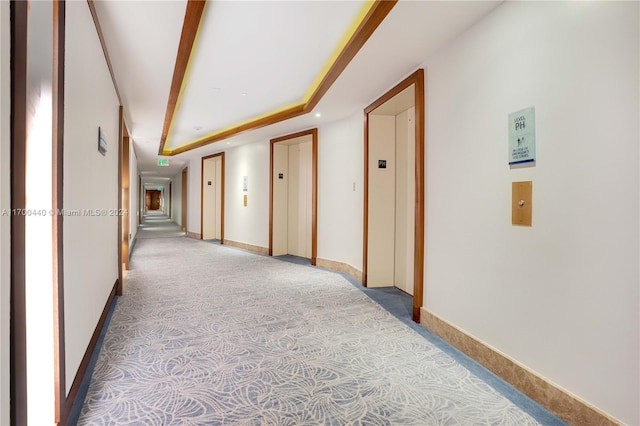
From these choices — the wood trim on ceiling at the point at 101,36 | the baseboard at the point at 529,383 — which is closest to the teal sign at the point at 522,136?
the baseboard at the point at 529,383

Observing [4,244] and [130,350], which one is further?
[130,350]

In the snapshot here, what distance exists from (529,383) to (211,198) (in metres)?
10.9

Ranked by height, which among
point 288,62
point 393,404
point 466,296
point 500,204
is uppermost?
point 288,62

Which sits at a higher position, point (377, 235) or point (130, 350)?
point (377, 235)

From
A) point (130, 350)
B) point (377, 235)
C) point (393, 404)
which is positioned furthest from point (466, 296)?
point (130, 350)

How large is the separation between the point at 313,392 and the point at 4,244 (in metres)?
1.94

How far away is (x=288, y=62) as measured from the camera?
4.46m

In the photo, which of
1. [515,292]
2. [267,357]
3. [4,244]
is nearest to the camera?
[4,244]

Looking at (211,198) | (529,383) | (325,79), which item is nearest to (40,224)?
(529,383)

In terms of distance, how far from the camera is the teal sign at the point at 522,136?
2381 mm

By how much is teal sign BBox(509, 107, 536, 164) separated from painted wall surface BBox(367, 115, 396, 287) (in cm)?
276

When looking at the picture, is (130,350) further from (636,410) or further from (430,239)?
(636,410)

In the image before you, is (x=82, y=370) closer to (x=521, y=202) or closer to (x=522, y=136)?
(x=521, y=202)

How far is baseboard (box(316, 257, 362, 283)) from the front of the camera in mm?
5814
